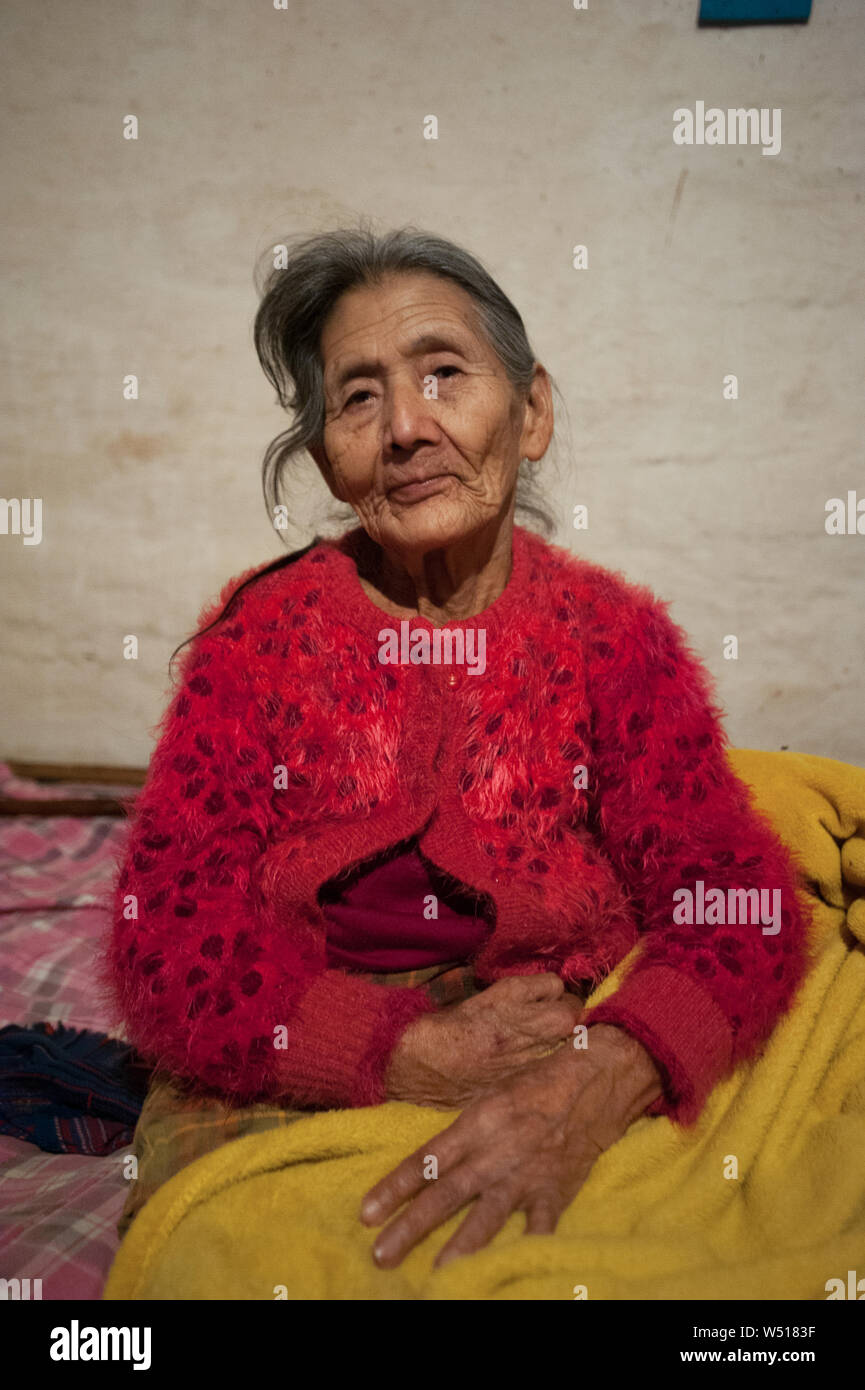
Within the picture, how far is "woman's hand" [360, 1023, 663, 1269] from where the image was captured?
120 centimetres

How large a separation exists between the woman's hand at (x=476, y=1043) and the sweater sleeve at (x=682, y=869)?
0.09 m

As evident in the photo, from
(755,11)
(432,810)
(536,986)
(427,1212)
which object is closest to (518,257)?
(755,11)

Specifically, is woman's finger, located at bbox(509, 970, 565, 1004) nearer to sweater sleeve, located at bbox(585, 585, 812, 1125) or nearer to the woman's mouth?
sweater sleeve, located at bbox(585, 585, 812, 1125)

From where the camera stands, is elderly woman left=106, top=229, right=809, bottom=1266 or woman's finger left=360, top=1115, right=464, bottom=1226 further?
elderly woman left=106, top=229, right=809, bottom=1266

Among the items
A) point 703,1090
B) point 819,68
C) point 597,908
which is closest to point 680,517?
point 819,68

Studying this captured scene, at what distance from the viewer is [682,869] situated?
155 centimetres

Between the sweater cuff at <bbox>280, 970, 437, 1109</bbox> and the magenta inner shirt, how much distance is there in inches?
7.7

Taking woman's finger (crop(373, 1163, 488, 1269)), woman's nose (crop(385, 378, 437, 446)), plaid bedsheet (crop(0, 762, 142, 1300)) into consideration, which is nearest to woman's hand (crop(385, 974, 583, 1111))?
woman's finger (crop(373, 1163, 488, 1269))

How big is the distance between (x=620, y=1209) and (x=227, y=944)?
24.4 inches

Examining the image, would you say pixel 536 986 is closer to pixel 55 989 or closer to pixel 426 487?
pixel 426 487

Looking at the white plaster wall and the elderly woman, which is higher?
the white plaster wall

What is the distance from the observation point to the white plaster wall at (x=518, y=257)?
8.97 ft

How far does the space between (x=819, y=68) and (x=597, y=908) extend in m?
2.39
